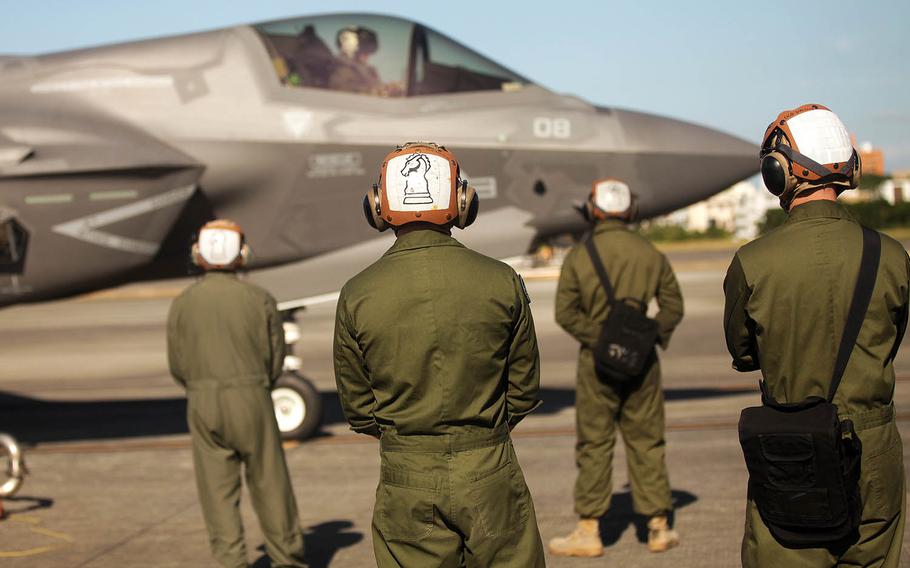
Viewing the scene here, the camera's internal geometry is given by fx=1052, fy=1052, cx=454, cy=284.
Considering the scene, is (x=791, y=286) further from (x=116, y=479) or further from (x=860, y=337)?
(x=116, y=479)

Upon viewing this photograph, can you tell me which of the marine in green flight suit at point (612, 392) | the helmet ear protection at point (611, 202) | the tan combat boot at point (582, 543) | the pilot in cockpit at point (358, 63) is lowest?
the tan combat boot at point (582, 543)

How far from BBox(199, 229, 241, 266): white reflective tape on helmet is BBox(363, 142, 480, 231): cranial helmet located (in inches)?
106

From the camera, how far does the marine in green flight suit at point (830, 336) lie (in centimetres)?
355

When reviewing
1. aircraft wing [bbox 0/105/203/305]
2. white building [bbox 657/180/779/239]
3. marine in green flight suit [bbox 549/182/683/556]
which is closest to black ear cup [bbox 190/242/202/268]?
marine in green flight suit [bbox 549/182/683/556]

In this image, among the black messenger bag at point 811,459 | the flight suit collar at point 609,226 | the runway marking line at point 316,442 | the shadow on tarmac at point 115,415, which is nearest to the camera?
the black messenger bag at point 811,459

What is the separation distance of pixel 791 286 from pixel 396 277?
4.43 feet

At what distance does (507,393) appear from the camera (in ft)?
12.4

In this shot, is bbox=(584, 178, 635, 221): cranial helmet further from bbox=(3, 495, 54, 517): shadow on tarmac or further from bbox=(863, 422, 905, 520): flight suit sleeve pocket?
bbox=(3, 495, 54, 517): shadow on tarmac

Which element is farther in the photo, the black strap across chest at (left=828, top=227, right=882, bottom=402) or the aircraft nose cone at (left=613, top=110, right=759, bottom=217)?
the aircraft nose cone at (left=613, top=110, right=759, bottom=217)

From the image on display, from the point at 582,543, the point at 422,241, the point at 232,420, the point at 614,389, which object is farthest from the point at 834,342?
the point at 232,420

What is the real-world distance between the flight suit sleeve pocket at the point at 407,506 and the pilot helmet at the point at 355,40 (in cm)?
728

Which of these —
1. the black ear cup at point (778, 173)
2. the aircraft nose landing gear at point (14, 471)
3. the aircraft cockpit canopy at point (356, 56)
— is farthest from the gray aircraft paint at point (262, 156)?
the black ear cup at point (778, 173)

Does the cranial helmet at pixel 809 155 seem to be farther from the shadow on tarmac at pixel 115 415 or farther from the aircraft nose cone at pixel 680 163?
the shadow on tarmac at pixel 115 415

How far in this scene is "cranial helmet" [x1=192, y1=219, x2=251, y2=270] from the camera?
20.4 ft
